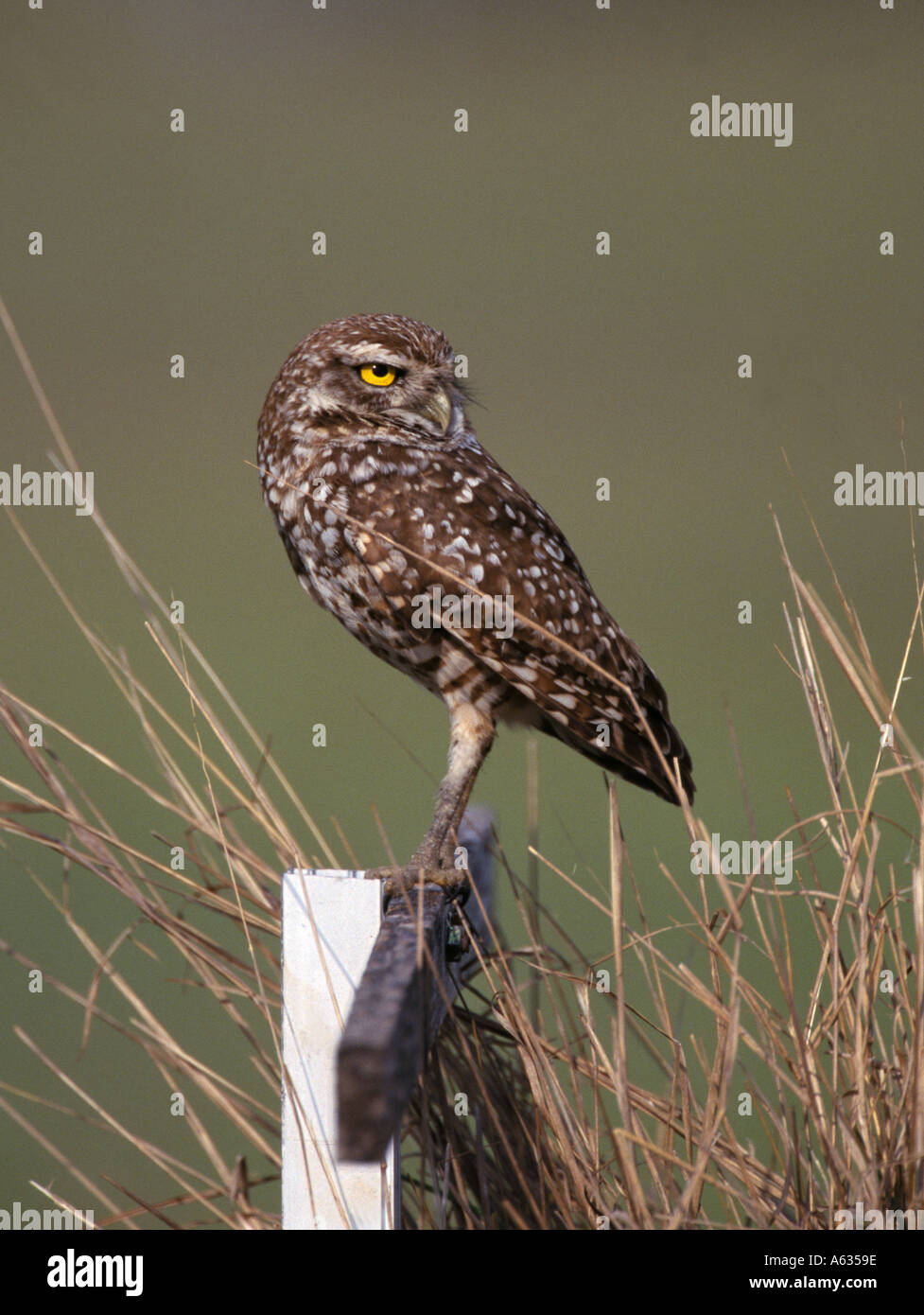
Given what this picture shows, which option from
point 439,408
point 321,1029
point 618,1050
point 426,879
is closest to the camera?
point 321,1029

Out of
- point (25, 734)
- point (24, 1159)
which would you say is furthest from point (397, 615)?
point (24, 1159)

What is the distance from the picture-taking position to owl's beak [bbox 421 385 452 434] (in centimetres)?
270

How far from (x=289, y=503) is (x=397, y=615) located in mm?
313

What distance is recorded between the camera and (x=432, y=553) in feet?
8.32

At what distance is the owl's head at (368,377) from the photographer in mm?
2590

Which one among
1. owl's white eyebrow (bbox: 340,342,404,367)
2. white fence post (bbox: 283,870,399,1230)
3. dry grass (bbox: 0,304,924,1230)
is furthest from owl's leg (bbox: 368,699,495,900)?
owl's white eyebrow (bbox: 340,342,404,367)

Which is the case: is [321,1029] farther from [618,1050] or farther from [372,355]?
[372,355]

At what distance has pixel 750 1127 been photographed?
2.22 metres

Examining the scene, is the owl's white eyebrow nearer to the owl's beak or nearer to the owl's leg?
the owl's beak

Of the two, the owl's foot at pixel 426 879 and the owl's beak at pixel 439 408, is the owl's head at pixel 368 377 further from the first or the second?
the owl's foot at pixel 426 879

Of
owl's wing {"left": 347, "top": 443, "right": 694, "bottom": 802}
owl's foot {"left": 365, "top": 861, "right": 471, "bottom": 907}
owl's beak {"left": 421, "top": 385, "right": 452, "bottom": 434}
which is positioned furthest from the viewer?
owl's beak {"left": 421, "top": 385, "right": 452, "bottom": 434}

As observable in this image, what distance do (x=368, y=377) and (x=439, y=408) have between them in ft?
0.56

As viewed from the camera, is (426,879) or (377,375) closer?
(426,879)

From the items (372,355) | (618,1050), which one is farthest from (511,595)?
(618,1050)
